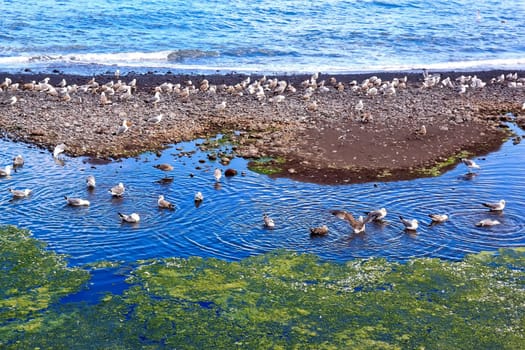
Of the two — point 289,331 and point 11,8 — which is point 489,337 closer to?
point 289,331

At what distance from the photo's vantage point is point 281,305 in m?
14.8

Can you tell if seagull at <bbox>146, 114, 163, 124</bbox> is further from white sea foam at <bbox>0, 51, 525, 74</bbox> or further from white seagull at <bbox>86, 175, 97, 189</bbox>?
white sea foam at <bbox>0, 51, 525, 74</bbox>

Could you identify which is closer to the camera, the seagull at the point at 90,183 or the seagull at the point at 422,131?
the seagull at the point at 90,183

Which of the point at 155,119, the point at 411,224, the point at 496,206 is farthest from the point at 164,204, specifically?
the point at 496,206

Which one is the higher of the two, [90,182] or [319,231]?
[319,231]

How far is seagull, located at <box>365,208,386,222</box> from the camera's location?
61.2 feet

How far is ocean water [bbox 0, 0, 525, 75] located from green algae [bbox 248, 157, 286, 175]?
16.7m

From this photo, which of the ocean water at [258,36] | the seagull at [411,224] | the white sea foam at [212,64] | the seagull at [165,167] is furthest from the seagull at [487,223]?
the ocean water at [258,36]

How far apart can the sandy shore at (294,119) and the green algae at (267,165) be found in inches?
10.3

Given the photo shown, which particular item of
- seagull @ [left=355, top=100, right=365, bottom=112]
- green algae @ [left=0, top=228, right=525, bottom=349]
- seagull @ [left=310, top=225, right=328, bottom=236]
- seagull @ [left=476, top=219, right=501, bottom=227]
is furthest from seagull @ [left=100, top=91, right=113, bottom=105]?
seagull @ [left=476, top=219, right=501, bottom=227]

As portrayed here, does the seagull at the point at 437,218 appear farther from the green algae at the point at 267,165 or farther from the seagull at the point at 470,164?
the green algae at the point at 267,165

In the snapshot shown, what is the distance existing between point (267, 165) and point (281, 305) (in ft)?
29.8

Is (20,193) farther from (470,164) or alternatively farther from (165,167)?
(470,164)

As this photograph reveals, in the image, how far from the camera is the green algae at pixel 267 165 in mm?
22781
